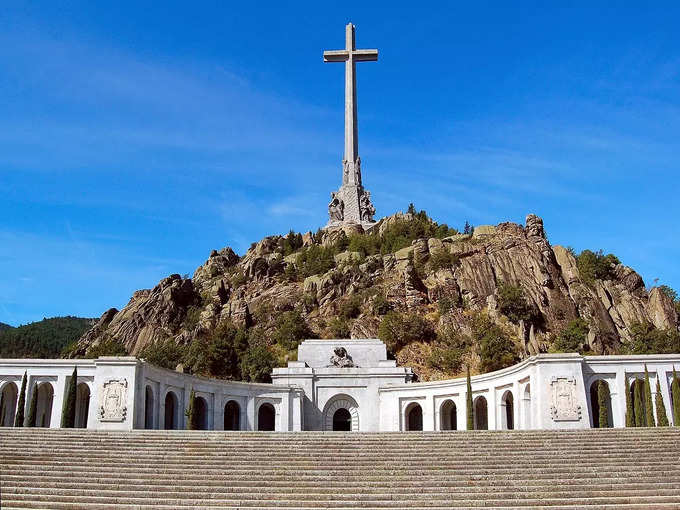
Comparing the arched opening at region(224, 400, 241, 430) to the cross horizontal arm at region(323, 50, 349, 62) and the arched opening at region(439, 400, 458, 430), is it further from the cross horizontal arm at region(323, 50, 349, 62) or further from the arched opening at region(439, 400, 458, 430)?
the cross horizontal arm at region(323, 50, 349, 62)

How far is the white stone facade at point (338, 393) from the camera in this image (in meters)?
39.5

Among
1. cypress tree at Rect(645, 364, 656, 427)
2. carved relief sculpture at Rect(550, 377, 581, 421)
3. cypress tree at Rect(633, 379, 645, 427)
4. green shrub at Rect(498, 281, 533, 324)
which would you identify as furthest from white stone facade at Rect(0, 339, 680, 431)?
green shrub at Rect(498, 281, 533, 324)

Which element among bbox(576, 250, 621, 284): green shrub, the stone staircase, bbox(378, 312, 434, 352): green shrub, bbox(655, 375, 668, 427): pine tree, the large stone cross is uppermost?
the large stone cross

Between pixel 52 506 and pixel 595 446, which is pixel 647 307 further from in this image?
pixel 52 506

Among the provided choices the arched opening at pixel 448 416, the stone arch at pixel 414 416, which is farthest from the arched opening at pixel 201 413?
the arched opening at pixel 448 416

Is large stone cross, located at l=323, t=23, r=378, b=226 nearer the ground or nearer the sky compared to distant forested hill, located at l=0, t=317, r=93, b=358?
Answer: nearer the sky

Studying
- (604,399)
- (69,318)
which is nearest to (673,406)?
(604,399)

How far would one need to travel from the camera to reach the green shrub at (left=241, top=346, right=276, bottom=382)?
64.9 metres

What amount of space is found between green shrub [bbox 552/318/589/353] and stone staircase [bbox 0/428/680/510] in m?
36.4

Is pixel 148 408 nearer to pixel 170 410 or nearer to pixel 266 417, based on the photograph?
pixel 170 410

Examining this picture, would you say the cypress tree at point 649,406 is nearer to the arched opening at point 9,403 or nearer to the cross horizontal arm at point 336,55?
the arched opening at point 9,403

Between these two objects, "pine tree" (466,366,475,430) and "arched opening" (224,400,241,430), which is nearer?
"pine tree" (466,366,475,430)

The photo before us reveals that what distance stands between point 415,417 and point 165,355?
2766 centimetres

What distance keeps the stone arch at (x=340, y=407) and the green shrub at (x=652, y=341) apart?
81.5 ft
